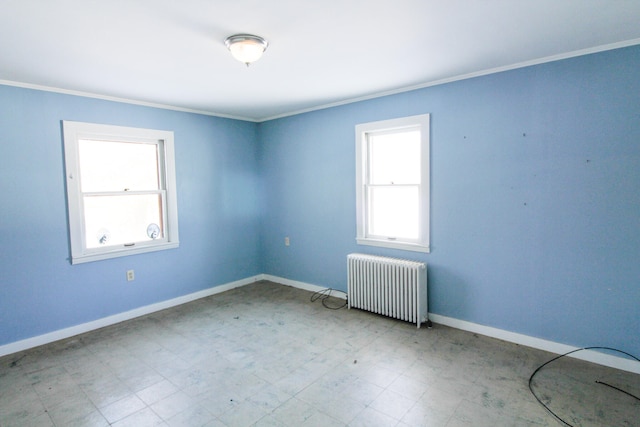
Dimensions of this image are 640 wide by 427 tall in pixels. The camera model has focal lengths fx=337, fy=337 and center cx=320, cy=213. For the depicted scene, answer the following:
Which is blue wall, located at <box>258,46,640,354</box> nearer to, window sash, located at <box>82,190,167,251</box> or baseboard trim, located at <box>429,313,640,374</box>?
baseboard trim, located at <box>429,313,640,374</box>

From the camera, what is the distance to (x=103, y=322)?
367 centimetres

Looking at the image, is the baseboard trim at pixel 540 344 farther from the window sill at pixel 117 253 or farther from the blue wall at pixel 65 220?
the window sill at pixel 117 253

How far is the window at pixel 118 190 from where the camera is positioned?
11.4 ft

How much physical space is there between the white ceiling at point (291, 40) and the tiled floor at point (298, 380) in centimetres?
248

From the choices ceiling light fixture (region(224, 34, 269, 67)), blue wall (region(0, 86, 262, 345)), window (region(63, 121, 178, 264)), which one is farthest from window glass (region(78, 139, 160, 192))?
ceiling light fixture (region(224, 34, 269, 67))

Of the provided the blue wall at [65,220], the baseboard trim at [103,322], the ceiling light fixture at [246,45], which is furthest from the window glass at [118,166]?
the ceiling light fixture at [246,45]

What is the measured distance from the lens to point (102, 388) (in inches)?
100

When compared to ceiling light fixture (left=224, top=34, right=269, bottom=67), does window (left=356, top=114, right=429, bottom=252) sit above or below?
below

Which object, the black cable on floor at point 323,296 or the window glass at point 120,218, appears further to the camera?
the black cable on floor at point 323,296

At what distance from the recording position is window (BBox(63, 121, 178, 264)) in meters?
3.48

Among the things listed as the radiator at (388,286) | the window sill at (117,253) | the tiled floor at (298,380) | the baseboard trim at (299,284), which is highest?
the window sill at (117,253)

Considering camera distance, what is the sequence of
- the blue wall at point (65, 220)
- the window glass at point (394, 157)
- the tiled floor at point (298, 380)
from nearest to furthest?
1. the tiled floor at point (298, 380)
2. the blue wall at point (65, 220)
3. the window glass at point (394, 157)

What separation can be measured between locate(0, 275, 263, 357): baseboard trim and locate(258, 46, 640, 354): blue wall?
2.34 metres

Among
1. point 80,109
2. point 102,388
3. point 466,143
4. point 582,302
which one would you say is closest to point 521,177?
point 466,143
